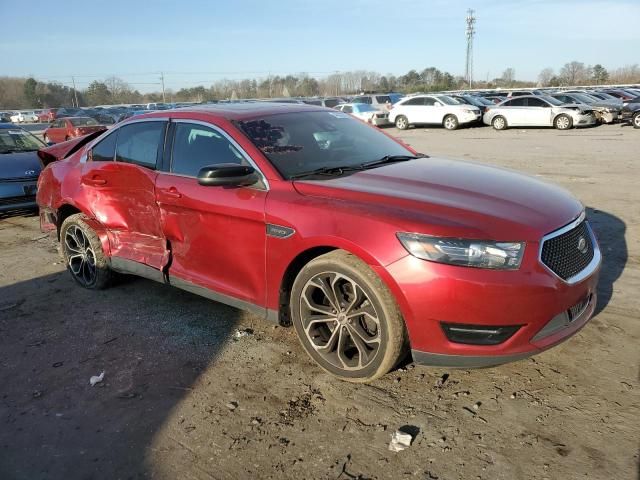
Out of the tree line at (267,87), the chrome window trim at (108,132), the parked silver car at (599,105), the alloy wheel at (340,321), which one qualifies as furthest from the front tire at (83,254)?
the tree line at (267,87)

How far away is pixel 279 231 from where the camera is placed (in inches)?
133

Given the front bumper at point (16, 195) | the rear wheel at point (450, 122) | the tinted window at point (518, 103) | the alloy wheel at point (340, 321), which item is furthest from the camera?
the rear wheel at point (450, 122)

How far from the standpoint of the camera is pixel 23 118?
2245 inches

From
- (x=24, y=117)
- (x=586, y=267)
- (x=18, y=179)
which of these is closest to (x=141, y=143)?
(x=586, y=267)

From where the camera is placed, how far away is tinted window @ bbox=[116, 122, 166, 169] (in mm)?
4414

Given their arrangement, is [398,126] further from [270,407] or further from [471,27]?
[471,27]

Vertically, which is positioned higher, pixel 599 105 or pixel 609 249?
pixel 599 105

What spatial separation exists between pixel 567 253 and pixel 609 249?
2914 mm

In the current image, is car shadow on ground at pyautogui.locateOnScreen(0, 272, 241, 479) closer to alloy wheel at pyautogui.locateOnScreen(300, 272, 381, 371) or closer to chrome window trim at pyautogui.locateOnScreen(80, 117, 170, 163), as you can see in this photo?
alloy wheel at pyautogui.locateOnScreen(300, 272, 381, 371)

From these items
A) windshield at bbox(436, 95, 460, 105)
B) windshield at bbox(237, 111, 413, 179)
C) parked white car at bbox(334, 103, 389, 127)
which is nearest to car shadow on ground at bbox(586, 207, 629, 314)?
windshield at bbox(237, 111, 413, 179)

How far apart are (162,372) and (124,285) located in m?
2.02

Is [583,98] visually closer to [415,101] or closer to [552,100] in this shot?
[552,100]

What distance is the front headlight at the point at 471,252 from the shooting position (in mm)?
2795

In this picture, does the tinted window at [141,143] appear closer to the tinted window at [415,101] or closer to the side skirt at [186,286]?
the side skirt at [186,286]
